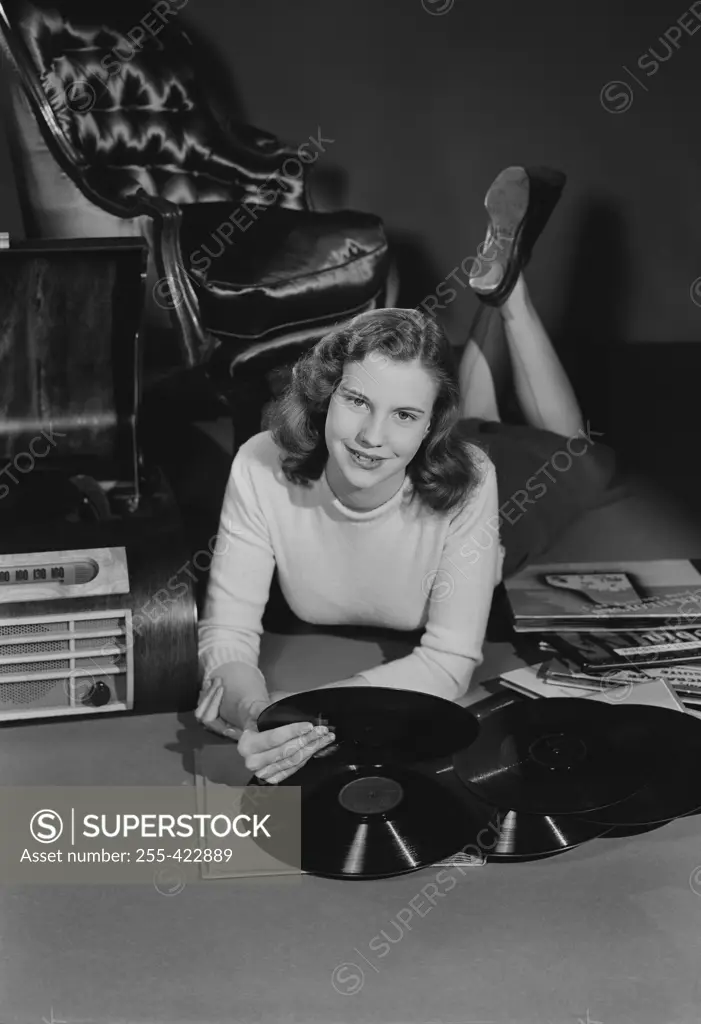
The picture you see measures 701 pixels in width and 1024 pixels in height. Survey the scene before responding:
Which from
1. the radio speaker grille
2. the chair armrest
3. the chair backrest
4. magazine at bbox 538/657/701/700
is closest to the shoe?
the chair backrest

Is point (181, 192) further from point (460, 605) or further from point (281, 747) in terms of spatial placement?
point (281, 747)

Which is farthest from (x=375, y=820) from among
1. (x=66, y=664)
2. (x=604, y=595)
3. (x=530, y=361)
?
(x=530, y=361)

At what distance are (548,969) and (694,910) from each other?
288 mm

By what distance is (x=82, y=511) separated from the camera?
2795mm

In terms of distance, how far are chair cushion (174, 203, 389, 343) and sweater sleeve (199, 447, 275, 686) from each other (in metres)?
0.81

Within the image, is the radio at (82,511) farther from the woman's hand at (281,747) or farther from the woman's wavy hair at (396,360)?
the woman's hand at (281,747)

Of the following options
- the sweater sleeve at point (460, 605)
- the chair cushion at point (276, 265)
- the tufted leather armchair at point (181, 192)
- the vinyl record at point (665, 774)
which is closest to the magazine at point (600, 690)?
the sweater sleeve at point (460, 605)

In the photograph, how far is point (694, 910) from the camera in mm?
1999

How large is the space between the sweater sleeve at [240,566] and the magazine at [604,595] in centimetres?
62

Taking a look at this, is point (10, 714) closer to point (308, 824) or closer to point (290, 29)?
point (308, 824)

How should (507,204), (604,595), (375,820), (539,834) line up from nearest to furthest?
(375,820)
(539,834)
(604,595)
(507,204)

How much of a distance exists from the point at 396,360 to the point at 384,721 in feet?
2.18

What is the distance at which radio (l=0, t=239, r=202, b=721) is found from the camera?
2.46 meters

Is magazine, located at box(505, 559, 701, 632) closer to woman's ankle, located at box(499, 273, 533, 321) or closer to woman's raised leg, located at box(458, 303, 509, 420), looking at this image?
woman's raised leg, located at box(458, 303, 509, 420)
